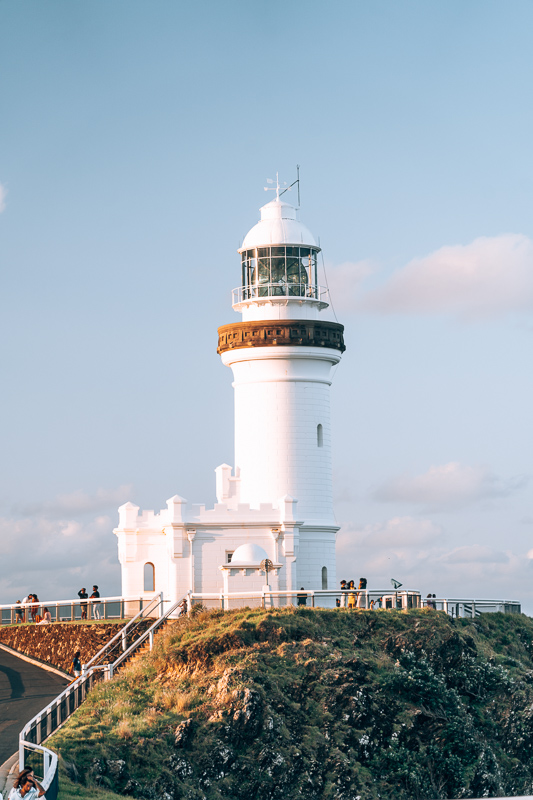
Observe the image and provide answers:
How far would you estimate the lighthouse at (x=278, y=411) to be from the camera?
47.2m

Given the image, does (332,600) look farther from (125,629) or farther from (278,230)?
(278,230)

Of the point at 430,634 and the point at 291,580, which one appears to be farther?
the point at 291,580

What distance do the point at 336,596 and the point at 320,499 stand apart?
21.2ft

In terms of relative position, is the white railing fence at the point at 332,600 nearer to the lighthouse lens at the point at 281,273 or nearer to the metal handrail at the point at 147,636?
the metal handrail at the point at 147,636

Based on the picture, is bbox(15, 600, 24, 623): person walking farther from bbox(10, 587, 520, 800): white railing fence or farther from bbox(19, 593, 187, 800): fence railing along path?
bbox(19, 593, 187, 800): fence railing along path

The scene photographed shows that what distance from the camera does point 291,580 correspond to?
4422cm

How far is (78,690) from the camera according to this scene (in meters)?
33.6

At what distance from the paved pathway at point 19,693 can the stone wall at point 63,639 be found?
0.74 meters

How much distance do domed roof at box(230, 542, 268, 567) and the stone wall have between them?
160 inches

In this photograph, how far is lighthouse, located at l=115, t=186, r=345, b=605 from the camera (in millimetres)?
47188

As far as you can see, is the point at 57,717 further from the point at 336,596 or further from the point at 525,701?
the point at 525,701

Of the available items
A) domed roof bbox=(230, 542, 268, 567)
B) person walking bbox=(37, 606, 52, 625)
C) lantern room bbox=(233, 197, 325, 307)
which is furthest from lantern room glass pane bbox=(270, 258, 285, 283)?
person walking bbox=(37, 606, 52, 625)

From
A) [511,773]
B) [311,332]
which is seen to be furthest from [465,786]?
[311,332]

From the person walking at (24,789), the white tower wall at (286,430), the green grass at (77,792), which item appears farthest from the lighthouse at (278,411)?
the person walking at (24,789)
